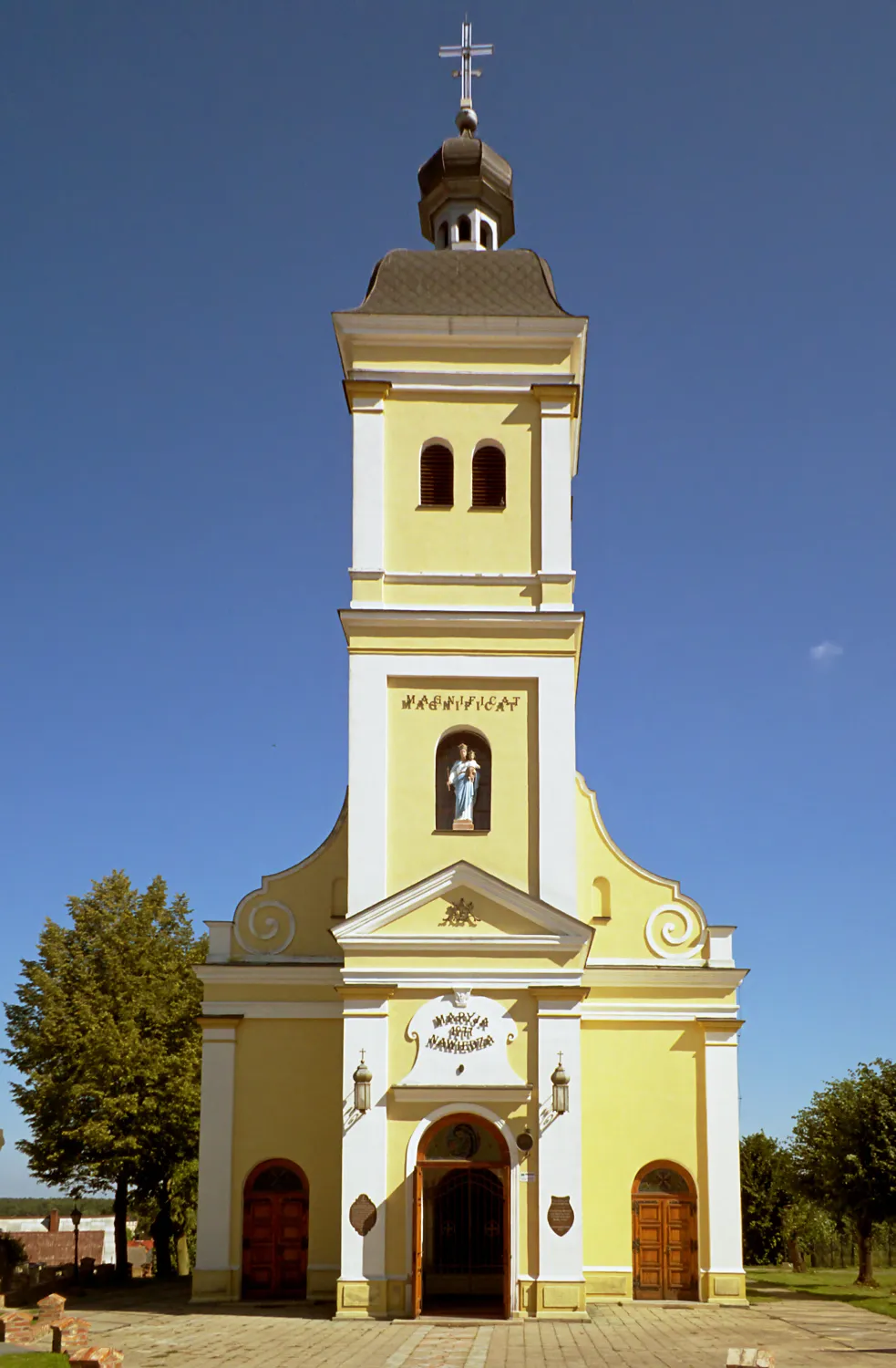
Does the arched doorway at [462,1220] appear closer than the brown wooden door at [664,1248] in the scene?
Yes

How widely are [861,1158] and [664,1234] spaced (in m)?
8.57

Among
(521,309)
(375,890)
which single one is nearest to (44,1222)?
(375,890)

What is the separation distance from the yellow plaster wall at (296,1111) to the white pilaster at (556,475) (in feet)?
30.9

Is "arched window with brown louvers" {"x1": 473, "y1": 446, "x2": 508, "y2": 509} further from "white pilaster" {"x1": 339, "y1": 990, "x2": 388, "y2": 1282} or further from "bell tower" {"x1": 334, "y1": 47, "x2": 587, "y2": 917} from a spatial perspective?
"white pilaster" {"x1": 339, "y1": 990, "x2": 388, "y2": 1282}

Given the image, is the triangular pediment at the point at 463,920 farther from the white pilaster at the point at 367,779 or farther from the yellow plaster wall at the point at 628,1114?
the yellow plaster wall at the point at 628,1114

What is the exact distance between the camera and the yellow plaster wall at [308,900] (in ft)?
89.1

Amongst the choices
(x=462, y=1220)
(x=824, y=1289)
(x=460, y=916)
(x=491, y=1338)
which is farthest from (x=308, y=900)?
(x=824, y=1289)

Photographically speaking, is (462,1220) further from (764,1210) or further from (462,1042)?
(764,1210)

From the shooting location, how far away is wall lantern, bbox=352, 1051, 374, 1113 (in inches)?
928

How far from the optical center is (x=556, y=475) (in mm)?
27312

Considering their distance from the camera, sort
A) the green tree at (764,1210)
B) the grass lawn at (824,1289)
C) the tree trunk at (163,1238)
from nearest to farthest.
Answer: the grass lawn at (824,1289) → the tree trunk at (163,1238) → the green tree at (764,1210)

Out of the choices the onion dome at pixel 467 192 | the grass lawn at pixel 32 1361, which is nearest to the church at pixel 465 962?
the onion dome at pixel 467 192

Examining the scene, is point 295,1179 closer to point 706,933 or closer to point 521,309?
point 706,933

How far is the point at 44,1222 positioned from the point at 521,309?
41046 millimetres
